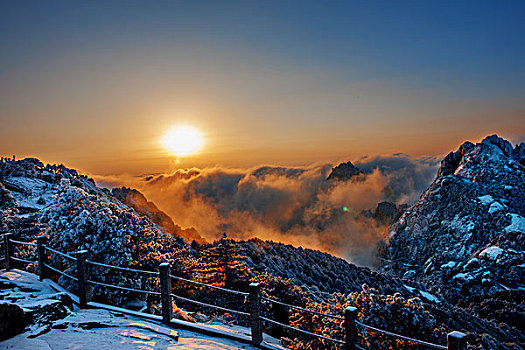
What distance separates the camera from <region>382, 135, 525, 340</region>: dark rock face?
5838 centimetres

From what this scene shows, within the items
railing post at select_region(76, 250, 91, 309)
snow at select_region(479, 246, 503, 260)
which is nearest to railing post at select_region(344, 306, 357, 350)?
railing post at select_region(76, 250, 91, 309)

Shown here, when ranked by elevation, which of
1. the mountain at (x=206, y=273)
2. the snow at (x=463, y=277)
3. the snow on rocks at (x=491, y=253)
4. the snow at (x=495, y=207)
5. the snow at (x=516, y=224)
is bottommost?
the snow at (x=463, y=277)

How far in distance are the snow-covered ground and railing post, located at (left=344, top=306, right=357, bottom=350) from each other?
222 cm

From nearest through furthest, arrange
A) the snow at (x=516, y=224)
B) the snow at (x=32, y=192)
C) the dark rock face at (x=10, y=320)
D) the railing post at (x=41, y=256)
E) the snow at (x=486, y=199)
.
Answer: the dark rock face at (x=10, y=320) → the railing post at (x=41, y=256) → the snow at (x=32, y=192) → the snow at (x=516, y=224) → the snow at (x=486, y=199)

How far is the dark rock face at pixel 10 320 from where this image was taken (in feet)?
18.1

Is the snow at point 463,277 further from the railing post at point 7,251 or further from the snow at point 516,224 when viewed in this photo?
the railing post at point 7,251

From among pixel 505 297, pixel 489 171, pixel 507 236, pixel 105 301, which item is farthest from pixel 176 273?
pixel 489 171

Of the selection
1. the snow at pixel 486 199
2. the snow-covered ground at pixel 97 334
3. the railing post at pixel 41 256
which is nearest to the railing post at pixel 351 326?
the snow-covered ground at pixel 97 334

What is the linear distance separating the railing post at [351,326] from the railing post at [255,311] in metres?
1.85

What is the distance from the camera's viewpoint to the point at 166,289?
7.32m

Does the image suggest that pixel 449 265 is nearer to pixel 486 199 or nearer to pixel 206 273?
pixel 486 199

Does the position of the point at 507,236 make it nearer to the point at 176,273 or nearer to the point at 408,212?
the point at 408,212

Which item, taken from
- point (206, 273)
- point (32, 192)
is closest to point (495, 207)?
point (206, 273)

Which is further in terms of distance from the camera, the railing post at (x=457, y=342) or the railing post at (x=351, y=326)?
the railing post at (x=351, y=326)
